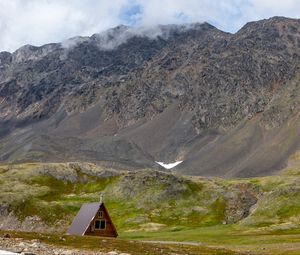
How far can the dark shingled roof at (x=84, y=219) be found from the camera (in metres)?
103


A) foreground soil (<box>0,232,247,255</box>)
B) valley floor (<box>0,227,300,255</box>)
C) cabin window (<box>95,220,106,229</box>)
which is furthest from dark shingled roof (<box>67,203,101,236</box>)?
foreground soil (<box>0,232,247,255</box>)

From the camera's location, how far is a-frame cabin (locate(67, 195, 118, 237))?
103 meters

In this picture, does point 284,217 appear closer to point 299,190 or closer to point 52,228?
point 299,190

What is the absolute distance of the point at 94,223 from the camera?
103500 millimetres

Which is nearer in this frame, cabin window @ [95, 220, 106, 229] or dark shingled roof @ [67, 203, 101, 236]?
dark shingled roof @ [67, 203, 101, 236]

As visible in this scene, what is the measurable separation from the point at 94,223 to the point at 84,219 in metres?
3.00

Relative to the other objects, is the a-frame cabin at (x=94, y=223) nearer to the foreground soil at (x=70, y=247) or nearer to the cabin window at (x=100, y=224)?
the cabin window at (x=100, y=224)

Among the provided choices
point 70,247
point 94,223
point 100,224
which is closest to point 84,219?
point 94,223

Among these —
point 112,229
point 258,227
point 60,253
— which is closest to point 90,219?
point 112,229

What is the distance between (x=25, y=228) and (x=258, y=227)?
78.3 metres

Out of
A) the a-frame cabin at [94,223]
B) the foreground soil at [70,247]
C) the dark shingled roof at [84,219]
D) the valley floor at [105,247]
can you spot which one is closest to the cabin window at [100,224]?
the a-frame cabin at [94,223]

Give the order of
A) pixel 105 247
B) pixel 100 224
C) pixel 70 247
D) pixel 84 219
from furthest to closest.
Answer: pixel 84 219 → pixel 100 224 → pixel 105 247 → pixel 70 247

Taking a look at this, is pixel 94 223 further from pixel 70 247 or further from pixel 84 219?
pixel 70 247

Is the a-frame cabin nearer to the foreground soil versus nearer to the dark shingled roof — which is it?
the dark shingled roof
